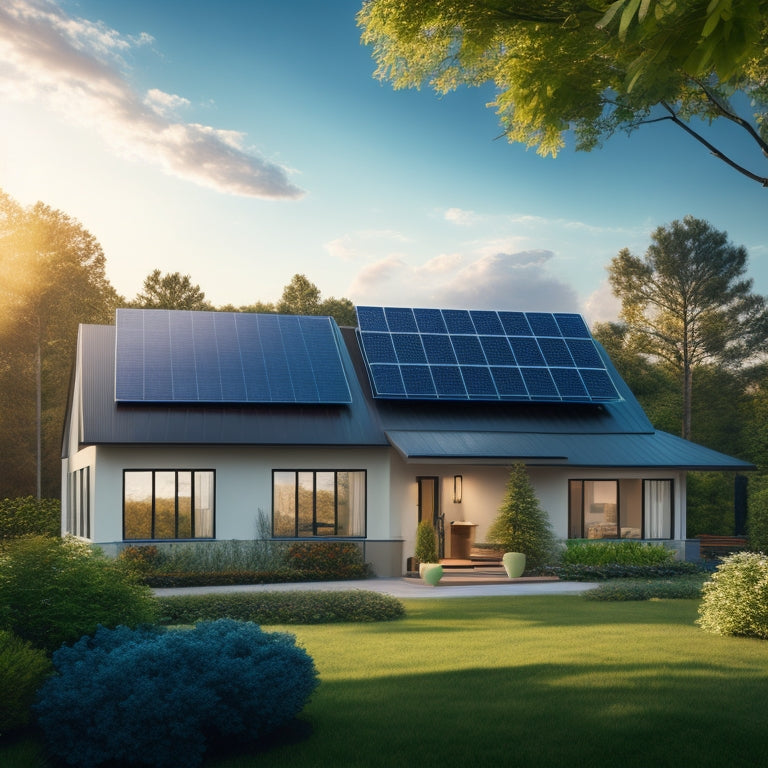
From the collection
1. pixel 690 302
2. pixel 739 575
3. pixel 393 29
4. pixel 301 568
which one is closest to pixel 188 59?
pixel 301 568

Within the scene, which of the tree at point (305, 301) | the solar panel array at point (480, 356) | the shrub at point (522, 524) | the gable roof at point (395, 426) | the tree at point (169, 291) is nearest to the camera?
the gable roof at point (395, 426)

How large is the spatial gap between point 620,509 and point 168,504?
12952 millimetres

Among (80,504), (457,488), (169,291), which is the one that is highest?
(169,291)

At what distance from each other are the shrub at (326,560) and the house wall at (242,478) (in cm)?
75

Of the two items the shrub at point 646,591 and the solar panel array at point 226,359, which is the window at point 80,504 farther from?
the shrub at point 646,591

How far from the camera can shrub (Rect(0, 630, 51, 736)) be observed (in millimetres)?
8602

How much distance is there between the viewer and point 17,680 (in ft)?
28.4

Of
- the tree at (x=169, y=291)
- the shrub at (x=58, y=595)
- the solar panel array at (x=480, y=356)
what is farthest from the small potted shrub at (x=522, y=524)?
the tree at (x=169, y=291)

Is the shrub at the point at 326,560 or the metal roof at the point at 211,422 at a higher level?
the metal roof at the point at 211,422

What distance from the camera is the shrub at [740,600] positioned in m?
14.1

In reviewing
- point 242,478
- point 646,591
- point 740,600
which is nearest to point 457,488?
point 242,478

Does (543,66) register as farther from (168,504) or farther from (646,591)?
(168,504)

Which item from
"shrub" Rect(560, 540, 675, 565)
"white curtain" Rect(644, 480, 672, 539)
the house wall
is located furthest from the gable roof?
"shrub" Rect(560, 540, 675, 565)

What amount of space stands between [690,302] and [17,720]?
53.3 m
